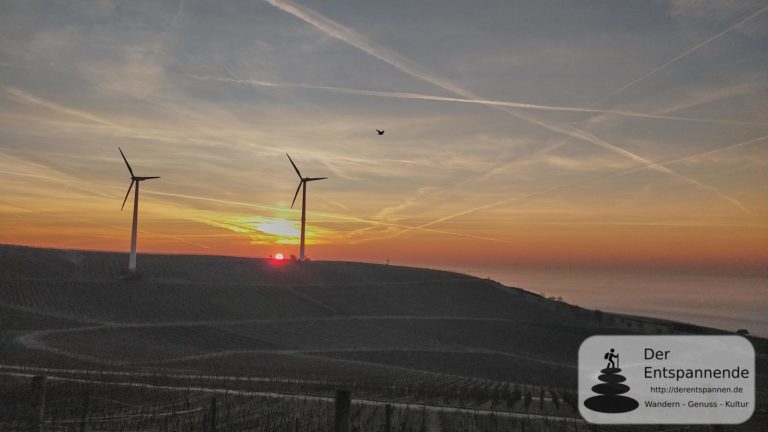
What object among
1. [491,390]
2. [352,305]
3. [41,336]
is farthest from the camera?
[352,305]

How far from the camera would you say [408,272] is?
14125 centimetres

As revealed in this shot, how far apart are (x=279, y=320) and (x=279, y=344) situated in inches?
617

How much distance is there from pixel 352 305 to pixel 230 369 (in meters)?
52.1

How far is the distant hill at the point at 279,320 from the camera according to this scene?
204 feet

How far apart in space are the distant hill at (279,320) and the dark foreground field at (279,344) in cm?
32

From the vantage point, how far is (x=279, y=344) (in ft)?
243

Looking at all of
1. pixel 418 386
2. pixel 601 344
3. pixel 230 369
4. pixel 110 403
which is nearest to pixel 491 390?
pixel 418 386

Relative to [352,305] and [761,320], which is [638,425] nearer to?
[352,305]
